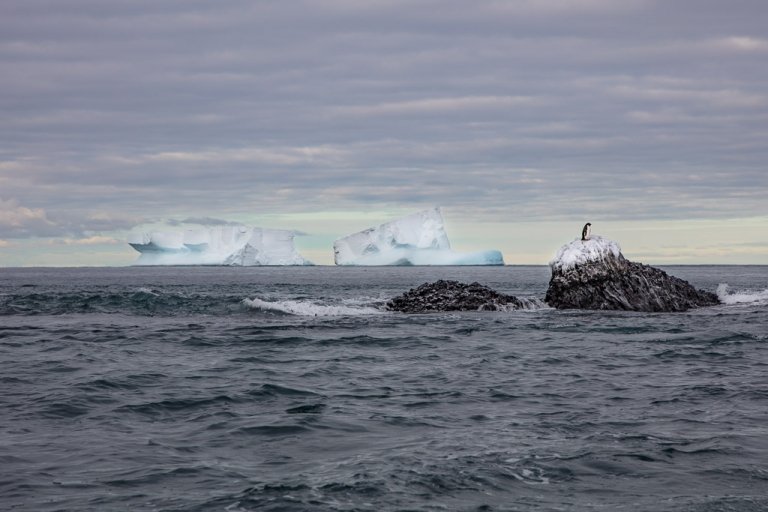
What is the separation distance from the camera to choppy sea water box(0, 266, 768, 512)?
332 inches

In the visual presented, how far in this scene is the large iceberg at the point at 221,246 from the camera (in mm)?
146750

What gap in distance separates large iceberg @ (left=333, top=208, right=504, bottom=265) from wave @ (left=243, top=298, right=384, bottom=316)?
94.1 m

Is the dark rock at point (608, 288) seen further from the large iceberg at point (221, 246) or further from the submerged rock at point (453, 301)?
the large iceberg at point (221, 246)

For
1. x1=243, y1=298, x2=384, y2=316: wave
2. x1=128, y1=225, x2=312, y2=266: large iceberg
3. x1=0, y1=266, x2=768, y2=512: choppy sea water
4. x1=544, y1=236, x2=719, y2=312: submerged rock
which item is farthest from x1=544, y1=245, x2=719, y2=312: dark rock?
x1=128, y1=225, x2=312, y2=266: large iceberg

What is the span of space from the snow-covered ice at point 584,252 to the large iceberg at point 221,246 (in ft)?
384

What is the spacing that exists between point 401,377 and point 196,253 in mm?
139649

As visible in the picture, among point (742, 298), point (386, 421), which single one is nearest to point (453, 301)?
point (742, 298)

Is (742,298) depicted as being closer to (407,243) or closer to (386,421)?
(386,421)

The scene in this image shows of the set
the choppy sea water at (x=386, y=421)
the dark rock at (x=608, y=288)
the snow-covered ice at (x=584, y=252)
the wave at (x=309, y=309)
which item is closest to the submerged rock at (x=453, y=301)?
the wave at (x=309, y=309)

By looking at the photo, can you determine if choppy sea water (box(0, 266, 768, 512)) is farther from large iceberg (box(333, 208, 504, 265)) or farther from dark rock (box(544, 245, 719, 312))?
large iceberg (box(333, 208, 504, 265))

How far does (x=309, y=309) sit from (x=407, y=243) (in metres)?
Answer: 97.5

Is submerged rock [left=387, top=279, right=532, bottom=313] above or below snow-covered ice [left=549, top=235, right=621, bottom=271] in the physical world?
below

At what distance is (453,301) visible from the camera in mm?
31875

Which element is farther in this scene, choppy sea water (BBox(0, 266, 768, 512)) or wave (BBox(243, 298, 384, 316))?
wave (BBox(243, 298, 384, 316))
